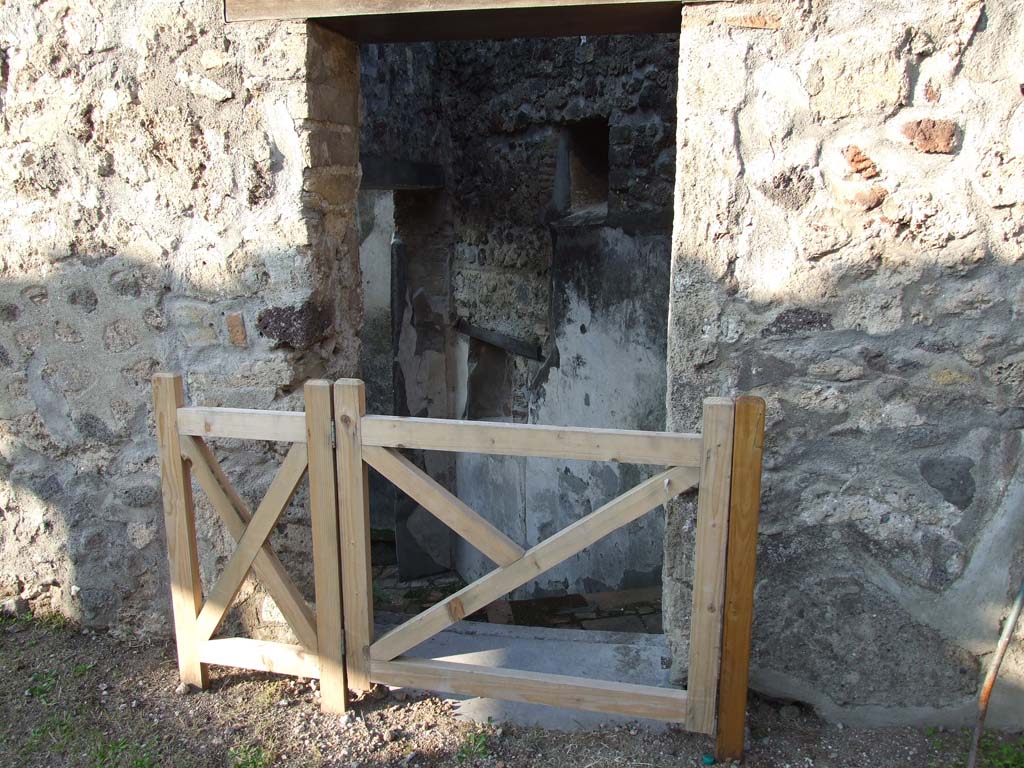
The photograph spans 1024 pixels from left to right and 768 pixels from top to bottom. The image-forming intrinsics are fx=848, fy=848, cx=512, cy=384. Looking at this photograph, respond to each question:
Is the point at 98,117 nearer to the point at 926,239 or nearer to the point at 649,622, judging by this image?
the point at 926,239

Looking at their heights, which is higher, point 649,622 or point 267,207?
point 267,207

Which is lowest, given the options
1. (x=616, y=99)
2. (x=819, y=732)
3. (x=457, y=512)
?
(x=819, y=732)

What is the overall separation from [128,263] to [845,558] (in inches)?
91.4

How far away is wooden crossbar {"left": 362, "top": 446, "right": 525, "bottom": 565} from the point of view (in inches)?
84.7

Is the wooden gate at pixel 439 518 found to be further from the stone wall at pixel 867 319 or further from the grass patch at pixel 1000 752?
the grass patch at pixel 1000 752

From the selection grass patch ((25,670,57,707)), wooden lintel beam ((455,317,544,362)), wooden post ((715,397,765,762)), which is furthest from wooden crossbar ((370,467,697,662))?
wooden lintel beam ((455,317,544,362))

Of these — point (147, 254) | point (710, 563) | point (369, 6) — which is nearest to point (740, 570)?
point (710, 563)

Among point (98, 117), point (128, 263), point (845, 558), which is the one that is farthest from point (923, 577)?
point (98, 117)

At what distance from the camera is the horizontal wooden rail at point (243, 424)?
2.28 metres

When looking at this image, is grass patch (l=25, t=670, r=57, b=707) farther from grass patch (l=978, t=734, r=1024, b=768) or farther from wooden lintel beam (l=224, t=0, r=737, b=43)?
grass patch (l=978, t=734, r=1024, b=768)

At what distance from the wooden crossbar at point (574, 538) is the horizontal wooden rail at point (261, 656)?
1.53 feet

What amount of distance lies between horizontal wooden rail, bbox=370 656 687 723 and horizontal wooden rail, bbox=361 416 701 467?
621mm

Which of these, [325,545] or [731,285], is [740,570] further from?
[325,545]

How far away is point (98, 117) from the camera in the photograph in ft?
8.46
